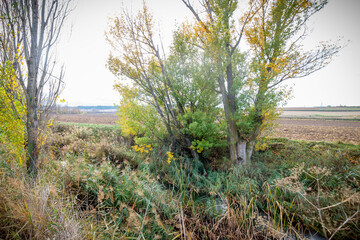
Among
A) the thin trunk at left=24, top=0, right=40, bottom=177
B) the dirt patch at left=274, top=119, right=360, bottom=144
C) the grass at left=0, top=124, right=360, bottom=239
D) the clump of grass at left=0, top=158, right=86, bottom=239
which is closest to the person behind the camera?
the clump of grass at left=0, top=158, right=86, bottom=239

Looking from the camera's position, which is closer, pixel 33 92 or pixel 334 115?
pixel 33 92

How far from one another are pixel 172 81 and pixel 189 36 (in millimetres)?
1878

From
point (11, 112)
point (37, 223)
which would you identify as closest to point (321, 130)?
point (37, 223)

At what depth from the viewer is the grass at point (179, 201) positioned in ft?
6.59

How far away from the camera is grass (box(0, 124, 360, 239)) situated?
2.01 m

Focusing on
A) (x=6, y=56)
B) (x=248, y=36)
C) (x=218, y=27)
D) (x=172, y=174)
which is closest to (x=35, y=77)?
(x=6, y=56)

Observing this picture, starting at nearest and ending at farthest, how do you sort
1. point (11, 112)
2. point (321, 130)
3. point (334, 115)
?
1. point (11, 112)
2. point (321, 130)
3. point (334, 115)

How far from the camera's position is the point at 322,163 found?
584 cm

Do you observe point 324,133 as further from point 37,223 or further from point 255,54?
point 37,223

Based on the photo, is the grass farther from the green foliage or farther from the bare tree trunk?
the green foliage

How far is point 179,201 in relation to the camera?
135 inches

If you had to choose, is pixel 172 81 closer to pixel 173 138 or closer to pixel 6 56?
pixel 173 138

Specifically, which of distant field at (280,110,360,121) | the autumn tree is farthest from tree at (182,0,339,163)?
distant field at (280,110,360,121)

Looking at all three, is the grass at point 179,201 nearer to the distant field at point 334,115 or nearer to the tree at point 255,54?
the tree at point 255,54
